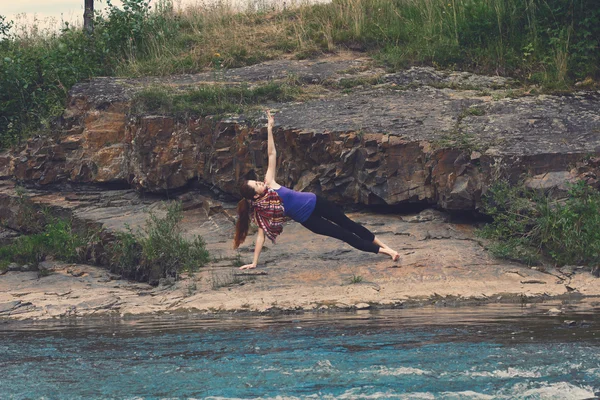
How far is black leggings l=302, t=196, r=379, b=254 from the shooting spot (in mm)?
10344

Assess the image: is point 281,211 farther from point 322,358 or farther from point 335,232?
point 322,358

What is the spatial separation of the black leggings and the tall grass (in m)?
5.28

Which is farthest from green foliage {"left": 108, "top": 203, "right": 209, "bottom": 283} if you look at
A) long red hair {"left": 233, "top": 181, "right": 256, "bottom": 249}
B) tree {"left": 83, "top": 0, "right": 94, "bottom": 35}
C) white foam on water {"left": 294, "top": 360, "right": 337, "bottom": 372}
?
tree {"left": 83, "top": 0, "right": 94, "bottom": 35}

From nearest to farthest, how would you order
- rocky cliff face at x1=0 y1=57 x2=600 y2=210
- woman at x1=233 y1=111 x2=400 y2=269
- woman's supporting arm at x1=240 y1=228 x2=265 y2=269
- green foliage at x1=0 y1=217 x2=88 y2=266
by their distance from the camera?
1. woman at x1=233 y1=111 x2=400 y2=269
2. woman's supporting arm at x1=240 y1=228 x2=265 y2=269
3. rocky cliff face at x1=0 y1=57 x2=600 y2=210
4. green foliage at x1=0 y1=217 x2=88 y2=266

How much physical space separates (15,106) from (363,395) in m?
12.8

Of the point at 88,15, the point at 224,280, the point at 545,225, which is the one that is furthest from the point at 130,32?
the point at 545,225

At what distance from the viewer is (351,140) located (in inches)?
494

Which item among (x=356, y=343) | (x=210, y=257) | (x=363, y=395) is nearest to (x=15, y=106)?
(x=210, y=257)

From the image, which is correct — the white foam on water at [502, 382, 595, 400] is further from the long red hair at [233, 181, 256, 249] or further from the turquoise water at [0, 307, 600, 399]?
the long red hair at [233, 181, 256, 249]

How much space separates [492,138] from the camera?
12.1 meters

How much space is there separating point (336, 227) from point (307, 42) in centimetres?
737

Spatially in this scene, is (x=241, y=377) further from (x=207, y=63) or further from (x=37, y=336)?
(x=207, y=63)

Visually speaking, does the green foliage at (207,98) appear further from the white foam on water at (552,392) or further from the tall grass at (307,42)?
the white foam on water at (552,392)

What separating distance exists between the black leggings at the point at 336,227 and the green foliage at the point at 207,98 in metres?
4.17
